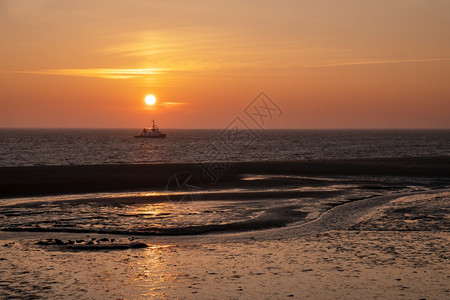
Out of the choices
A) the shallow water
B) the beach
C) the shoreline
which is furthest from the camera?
the shoreline

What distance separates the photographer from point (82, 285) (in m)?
12.2

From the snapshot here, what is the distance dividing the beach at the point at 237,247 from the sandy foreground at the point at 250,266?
0.09 ft

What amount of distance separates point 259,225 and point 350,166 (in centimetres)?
3421

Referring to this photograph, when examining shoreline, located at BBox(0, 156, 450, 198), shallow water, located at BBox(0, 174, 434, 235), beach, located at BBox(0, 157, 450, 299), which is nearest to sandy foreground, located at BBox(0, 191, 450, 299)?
beach, located at BBox(0, 157, 450, 299)

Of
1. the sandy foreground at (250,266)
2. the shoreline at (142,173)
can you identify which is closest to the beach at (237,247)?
the sandy foreground at (250,266)

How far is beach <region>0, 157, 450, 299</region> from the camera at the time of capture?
474 inches

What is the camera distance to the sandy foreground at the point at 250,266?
38.5ft

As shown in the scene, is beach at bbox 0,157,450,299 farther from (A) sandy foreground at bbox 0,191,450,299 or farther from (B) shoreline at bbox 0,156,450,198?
(B) shoreline at bbox 0,156,450,198

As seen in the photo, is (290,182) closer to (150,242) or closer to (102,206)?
(102,206)

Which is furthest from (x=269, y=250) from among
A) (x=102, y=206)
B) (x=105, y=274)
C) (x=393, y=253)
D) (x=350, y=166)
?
(x=350, y=166)

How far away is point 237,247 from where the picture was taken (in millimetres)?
16500

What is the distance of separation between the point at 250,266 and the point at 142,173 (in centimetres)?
3150

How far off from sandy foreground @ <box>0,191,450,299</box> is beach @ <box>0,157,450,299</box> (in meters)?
0.03

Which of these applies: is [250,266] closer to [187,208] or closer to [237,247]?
[237,247]
